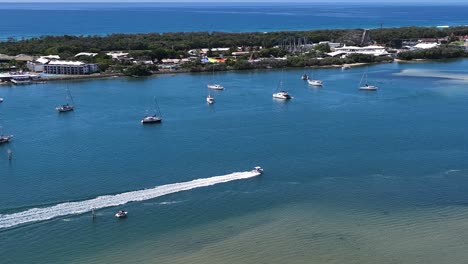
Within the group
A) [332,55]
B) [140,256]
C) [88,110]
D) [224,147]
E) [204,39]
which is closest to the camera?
[140,256]

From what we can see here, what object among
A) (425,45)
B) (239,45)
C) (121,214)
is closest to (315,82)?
(239,45)

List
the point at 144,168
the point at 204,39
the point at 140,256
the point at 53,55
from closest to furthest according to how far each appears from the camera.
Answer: the point at 140,256
the point at 144,168
the point at 53,55
the point at 204,39

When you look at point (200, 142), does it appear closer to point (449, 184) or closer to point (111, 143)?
point (111, 143)


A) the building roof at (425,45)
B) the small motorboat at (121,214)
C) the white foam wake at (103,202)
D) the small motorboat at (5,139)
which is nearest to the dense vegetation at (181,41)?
the building roof at (425,45)

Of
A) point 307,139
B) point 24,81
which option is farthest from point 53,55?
point 307,139

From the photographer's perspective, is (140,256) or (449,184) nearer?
(140,256)

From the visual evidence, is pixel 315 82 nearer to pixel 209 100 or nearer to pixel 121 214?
pixel 209 100
